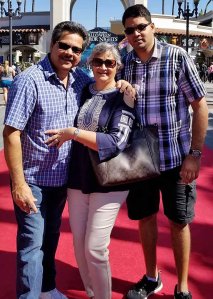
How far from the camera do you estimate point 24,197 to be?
204cm

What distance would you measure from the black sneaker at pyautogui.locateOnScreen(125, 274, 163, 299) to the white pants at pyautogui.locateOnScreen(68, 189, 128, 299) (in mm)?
411

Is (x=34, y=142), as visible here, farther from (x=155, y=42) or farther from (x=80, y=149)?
(x=155, y=42)

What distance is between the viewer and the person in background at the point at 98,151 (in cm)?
205

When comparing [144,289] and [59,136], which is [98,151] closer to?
[59,136]

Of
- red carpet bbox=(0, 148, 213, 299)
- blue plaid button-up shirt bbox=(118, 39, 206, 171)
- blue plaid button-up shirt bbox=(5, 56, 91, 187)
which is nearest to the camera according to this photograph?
blue plaid button-up shirt bbox=(5, 56, 91, 187)

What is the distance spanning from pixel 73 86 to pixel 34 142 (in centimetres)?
40

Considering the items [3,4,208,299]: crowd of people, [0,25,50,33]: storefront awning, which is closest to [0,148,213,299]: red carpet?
[3,4,208,299]: crowd of people

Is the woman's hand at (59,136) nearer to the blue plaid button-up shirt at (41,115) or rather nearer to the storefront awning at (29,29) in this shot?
the blue plaid button-up shirt at (41,115)

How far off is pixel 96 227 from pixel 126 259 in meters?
1.18

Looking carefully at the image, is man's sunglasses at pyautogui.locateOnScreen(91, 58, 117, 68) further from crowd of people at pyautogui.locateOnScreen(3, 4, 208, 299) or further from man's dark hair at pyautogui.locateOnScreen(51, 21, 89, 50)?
man's dark hair at pyautogui.locateOnScreen(51, 21, 89, 50)

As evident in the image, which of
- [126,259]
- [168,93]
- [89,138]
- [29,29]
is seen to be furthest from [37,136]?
[29,29]

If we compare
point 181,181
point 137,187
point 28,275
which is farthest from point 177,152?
point 28,275

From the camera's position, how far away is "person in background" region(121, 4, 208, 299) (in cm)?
232

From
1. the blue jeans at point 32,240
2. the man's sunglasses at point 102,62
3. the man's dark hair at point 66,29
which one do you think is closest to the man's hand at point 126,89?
the man's sunglasses at point 102,62
